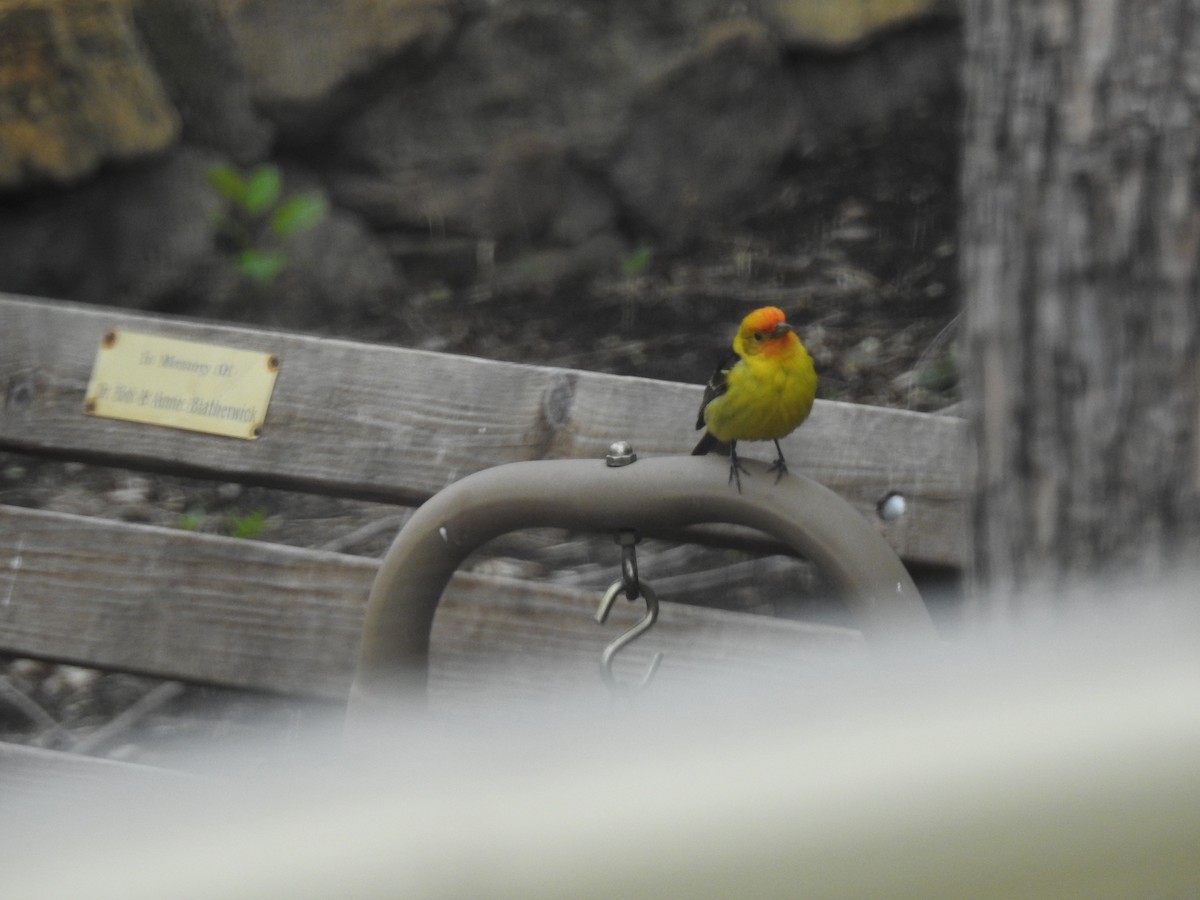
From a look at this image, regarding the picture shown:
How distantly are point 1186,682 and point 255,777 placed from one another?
0.41 metres

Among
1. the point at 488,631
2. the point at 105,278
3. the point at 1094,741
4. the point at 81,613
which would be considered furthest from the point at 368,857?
the point at 105,278

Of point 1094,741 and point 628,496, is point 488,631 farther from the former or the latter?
point 1094,741

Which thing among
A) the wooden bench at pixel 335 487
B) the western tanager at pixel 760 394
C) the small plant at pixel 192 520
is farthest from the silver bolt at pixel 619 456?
the small plant at pixel 192 520

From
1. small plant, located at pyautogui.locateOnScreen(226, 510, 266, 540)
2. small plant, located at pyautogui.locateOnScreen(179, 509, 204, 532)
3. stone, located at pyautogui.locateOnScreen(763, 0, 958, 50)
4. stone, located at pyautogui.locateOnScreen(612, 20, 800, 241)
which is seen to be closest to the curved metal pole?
small plant, located at pyautogui.locateOnScreen(226, 510, 266, 540)

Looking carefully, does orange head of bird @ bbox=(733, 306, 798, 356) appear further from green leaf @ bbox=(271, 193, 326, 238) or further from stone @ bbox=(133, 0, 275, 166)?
stone @ bbox=(133, 0, 275, 166)

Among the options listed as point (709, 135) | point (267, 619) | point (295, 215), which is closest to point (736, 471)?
point (267, 619)

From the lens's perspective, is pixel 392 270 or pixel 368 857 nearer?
pixel 368 857

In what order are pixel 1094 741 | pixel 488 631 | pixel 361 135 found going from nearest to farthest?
pixel 1094 741 < pixel 488 631 < pixel 361 135

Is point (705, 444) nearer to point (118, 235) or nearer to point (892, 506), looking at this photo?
point (892, 506)

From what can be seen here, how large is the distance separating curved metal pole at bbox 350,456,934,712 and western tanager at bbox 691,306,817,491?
0.65 feet

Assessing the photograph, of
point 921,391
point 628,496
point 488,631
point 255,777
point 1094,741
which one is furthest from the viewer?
point 921,391

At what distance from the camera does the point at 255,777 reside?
2.11 ft

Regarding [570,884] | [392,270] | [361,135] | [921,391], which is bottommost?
[570,884]

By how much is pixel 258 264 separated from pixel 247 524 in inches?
32.9
